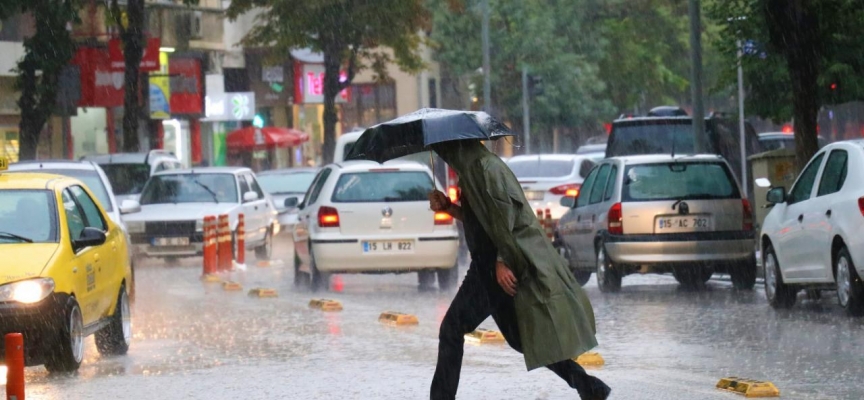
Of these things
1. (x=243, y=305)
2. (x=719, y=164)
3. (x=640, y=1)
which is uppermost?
(x=640, y=1)

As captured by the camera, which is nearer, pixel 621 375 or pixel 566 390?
pixel 566 390

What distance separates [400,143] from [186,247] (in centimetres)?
1619

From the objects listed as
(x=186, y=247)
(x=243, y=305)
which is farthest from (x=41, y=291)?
(x=186, y=247)

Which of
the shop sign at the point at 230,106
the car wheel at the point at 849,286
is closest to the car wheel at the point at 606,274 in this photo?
the car wheel at the point at 849,286

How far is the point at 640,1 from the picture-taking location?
6047 cm

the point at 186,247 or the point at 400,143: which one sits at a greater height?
Answer: the point at 400,143

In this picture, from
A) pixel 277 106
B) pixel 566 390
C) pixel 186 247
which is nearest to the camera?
pixel 566 390

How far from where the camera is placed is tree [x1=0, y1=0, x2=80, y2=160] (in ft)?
102

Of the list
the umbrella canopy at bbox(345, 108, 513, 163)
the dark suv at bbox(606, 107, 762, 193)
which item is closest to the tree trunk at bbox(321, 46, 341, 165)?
the dark suv at bbox(606, 107, 762, 193)

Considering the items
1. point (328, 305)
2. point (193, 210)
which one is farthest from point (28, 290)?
point (193, 210)

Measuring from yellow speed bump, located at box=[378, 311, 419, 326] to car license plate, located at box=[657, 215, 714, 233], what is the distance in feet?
11.5

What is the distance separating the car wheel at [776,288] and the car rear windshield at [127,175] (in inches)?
542

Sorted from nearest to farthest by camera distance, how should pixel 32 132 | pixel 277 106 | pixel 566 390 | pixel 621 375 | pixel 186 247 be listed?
pixel 566 390
pixel 621 375
pixel 186 247
pixel 32 132
pixel 277 106

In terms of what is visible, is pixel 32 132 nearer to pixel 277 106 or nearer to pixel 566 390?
pixel 566 390
